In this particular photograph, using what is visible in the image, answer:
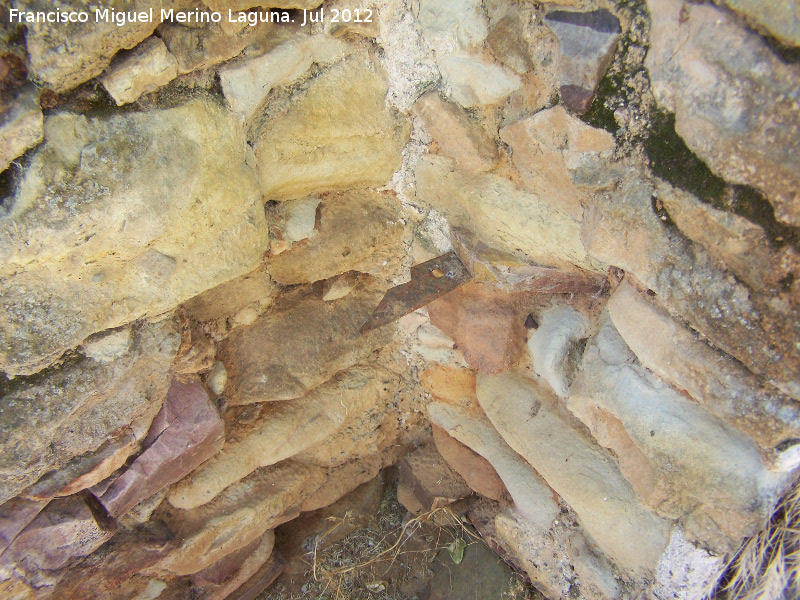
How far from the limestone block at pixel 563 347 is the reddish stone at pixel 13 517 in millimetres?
1208

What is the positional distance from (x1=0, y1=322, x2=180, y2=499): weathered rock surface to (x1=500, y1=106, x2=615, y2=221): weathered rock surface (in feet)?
2.79

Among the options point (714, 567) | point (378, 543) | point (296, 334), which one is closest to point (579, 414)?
point (714, 567)

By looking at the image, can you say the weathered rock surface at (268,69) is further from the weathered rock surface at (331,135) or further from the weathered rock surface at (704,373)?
the weathered rock surface at (704,373)

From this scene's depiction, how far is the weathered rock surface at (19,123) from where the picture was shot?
785mm

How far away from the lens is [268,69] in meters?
1.05

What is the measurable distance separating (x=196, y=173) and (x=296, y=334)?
2.02 feet

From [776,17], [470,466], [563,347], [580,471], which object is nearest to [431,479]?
[470,466]

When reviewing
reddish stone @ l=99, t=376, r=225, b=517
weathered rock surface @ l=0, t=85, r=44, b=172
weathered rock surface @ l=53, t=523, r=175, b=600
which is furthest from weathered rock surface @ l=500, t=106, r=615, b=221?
weathered rock surface @ l=53, t=523, r=175, b=600

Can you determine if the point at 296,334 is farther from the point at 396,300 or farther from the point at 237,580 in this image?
the point at 237,580

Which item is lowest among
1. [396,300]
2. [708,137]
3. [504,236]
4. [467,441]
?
[467,441]

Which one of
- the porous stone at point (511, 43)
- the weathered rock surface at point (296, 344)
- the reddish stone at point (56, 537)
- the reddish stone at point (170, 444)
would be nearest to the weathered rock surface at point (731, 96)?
the porous stone at point (511, 43)

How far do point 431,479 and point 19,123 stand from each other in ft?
5.42

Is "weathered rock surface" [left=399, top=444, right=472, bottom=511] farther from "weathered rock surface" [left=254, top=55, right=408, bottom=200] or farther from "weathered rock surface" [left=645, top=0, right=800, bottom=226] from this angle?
"weathered rock surface" [left=645, top=0, right=800, bottom=226]

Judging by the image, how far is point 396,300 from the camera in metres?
1.31
